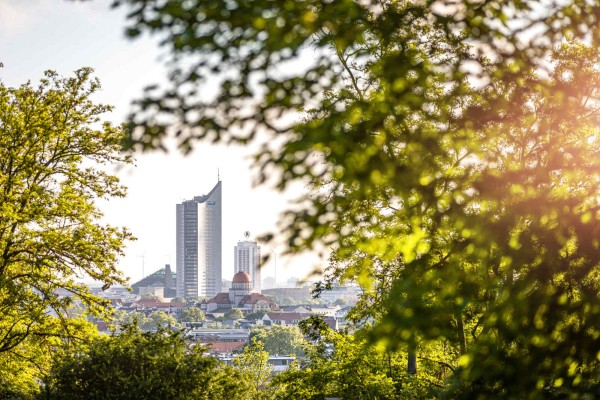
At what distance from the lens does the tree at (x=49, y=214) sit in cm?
1488

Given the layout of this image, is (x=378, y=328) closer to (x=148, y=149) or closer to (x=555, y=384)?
(x=555, y=384)

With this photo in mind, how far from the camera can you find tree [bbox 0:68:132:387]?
1488 cm

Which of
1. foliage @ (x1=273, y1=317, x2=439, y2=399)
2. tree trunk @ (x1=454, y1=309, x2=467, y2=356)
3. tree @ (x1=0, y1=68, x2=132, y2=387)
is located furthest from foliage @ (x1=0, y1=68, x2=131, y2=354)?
tree trunk @ (x1=454, y1=309, x2=467, y2=356)

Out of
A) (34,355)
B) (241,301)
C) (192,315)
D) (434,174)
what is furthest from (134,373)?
(241,301)

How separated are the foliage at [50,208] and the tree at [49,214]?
0.02m

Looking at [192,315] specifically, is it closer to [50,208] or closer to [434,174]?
[50,208]

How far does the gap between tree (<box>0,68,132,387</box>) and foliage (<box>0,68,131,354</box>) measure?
0.02 metres

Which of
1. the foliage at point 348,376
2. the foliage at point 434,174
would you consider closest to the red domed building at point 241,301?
the foliage at point 348,376

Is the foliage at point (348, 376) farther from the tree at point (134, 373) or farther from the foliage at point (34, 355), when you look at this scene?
the foliage at point (34, 355)

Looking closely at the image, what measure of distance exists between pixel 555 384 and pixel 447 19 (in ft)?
6.30

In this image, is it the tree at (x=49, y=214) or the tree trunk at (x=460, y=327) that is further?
the tree at (x=49, y=214)

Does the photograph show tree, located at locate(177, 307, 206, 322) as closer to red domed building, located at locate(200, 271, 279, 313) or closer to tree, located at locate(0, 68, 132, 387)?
red domed building, located at locate(200, 271, 279, 313)

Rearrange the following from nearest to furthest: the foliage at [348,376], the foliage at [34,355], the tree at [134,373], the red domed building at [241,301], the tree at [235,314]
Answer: the foliage at [348,376], the tree at [134,373], the foliage at [34,355], the tree at [235,314], the red domed building at [241,301]

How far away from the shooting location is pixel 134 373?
1252 centimetres
